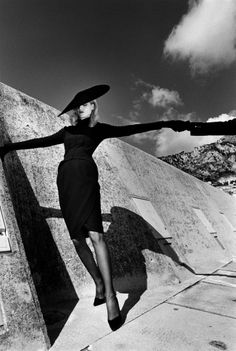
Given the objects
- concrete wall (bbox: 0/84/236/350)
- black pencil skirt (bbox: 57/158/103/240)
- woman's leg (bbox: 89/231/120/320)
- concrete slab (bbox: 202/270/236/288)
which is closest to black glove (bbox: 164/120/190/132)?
black pencil skirt (bbox: 57/158/103/240)

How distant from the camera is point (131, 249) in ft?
10.3

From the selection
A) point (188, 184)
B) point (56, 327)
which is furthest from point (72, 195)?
point (188, 184)

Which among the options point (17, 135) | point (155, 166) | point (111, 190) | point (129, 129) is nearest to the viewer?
point (129, 129)

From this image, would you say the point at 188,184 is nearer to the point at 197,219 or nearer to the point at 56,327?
the point at 197,219

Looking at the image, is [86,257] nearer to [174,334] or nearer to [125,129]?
[174,334]

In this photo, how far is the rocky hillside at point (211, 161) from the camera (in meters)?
38.9

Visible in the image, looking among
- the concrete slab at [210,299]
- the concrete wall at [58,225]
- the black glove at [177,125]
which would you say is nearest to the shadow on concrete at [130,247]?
the concrete wall at [58,225]

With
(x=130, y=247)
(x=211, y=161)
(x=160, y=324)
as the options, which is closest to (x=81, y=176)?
(x=160, y=324)

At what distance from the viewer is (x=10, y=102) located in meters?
3.34

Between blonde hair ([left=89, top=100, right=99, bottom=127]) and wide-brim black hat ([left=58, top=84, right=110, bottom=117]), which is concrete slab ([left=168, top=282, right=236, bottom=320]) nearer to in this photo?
blonde hair ([left=89, top=100, right=99, bottom=127])

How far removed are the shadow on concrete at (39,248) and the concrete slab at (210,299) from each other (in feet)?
2.96

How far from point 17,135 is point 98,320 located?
202 cm

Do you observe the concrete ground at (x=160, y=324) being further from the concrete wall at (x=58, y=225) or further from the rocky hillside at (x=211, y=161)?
the rocky hillside at (x=211, y=161)

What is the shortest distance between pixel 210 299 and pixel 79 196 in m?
1.49
